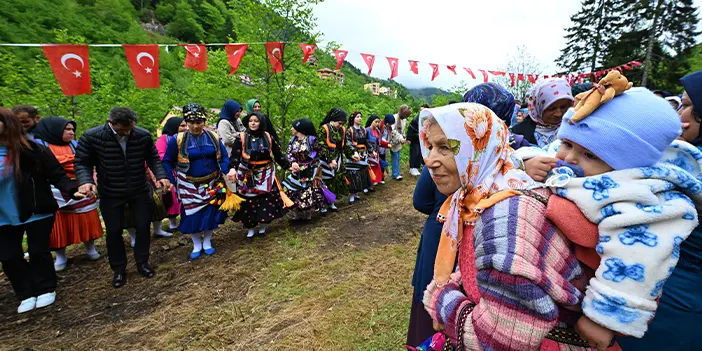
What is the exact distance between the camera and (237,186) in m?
4.56

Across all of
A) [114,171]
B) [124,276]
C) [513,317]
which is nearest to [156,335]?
[124,276]

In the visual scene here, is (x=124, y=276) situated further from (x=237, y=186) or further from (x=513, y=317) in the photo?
(x=513, y=317)

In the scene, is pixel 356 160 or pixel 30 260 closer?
pixel 30 260

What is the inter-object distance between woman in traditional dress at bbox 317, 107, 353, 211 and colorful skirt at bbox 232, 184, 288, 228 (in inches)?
45.6

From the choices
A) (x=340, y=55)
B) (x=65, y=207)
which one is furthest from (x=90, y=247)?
(x=340, y=55)

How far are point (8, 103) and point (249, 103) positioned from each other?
152 inches

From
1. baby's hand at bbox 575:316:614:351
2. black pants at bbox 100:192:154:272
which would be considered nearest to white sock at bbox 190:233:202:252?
black pants at bbox 100:192:154:272

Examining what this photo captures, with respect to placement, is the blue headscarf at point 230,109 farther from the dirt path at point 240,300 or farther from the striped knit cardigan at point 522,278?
the striped knit cardigan at point 522,278

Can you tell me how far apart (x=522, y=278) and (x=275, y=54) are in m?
6.75

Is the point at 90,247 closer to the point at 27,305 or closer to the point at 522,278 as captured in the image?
the point at 27,305

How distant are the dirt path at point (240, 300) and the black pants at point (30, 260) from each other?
0.24 m

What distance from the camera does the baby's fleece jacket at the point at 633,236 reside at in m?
0.77

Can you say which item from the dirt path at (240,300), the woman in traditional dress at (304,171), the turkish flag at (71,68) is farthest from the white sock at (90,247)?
the woman in traditional dress at (304,171)

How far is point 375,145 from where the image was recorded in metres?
7.56
